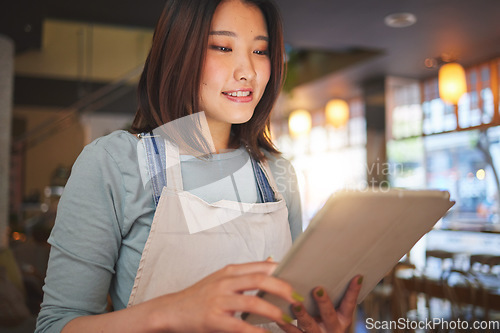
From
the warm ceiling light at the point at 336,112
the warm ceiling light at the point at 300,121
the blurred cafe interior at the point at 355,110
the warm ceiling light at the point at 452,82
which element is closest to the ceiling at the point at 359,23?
the blurred cafe interior at the point at 355,110

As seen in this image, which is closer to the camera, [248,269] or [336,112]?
[248,269]

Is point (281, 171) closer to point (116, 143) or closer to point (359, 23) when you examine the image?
point (116, 143)

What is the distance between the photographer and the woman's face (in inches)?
36.1

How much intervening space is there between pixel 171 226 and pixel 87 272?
0.54ft

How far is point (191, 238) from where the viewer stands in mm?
854

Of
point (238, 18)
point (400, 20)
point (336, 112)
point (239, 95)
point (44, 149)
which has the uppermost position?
point (400, 20)

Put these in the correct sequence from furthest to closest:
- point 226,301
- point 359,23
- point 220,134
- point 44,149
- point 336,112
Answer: point 44,149 < point 336,112 < point 359,23 < point 220,134 < point 226,301

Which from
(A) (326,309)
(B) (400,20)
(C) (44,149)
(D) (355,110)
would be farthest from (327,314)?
(C) (44,149)

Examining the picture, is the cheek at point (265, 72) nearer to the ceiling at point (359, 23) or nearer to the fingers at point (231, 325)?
the fingers at point (231, 325)

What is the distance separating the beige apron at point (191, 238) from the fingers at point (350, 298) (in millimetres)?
232

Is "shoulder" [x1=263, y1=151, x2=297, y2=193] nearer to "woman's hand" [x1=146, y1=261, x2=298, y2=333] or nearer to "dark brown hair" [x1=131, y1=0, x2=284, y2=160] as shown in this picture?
"dark brown hair" [x1=131, y1=0, x2=284, y2=160]

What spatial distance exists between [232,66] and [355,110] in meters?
6.70

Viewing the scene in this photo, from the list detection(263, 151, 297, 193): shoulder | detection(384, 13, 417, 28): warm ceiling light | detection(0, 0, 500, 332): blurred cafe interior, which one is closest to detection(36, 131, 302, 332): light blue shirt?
detection(263, 151, 297, 193): shoulder

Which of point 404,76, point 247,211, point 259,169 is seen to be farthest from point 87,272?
point 404,76
